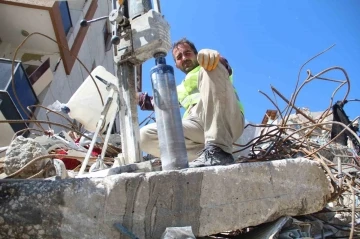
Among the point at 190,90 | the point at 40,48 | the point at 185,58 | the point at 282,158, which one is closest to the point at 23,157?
the point at 190,90

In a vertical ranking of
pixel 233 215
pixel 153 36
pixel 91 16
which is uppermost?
pixel 91 16

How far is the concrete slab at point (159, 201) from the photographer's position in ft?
5.76

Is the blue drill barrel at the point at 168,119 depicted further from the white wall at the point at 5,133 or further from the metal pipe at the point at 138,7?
the white wall at the point at 5,133

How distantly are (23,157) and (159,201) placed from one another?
1254mm

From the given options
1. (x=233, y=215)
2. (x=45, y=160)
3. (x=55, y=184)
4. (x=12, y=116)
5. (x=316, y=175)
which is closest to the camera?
(x=55, y=184)

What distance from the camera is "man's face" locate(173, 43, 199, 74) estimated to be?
3.84m

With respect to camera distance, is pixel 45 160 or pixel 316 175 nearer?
pixel 316 175

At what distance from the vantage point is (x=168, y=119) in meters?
2.25

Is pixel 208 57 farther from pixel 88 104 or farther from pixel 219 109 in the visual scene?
pixel 88 104

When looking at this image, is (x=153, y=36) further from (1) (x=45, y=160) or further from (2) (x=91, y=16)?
(2) (x=91, y=16)

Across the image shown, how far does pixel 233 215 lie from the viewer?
6.59 ft

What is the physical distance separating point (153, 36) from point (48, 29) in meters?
7.49

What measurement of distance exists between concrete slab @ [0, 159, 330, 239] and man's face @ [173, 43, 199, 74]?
1.87 meters

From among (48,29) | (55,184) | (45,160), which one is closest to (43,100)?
(48,29)
